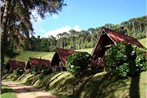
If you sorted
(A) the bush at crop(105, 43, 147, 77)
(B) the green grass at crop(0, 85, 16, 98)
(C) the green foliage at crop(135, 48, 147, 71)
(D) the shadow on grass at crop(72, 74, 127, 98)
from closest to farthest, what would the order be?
(D) the shadow on grass at crop(72, 74, 127, 98) → (C) the green foliage at crop(135, 48, 147, 71) → (A) the bush at crop(105, 43, 147, 77) → (B) the green grass at crop(0, 85, 16, 98)

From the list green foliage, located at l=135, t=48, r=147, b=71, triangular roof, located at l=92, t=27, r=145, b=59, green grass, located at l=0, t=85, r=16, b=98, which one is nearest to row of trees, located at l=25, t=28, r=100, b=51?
triangular roof, located at l=92, t=27, r=145, b=59

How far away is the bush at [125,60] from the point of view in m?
23.5

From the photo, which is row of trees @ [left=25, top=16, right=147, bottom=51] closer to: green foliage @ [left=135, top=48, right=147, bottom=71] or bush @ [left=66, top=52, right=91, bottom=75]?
bush @ [left=66, top=52, right=91, bottom=75]

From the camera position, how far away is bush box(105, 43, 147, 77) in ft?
77.2

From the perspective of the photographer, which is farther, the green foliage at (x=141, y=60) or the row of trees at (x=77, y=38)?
the row of trees at (x=77, y=38)

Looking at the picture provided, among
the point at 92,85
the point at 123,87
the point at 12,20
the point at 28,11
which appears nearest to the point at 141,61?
the point at 123,87

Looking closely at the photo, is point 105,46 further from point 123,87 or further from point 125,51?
point 123,87

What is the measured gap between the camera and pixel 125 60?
2431 cm

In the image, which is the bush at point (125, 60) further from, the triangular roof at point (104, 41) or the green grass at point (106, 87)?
the triangular roof at point (104, 41)

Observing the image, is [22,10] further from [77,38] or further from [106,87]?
[77,38]

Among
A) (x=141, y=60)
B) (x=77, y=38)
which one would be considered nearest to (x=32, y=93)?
(x=141, y=60)

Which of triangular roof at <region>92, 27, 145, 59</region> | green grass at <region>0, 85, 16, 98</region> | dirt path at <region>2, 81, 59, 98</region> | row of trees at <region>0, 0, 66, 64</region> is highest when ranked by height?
row of trees at <region>0, 0, 66, 64</region>

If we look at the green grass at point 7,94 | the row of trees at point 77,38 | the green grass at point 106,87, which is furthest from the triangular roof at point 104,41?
the row of trees at point 77,38

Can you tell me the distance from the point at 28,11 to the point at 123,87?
37.6 ft
